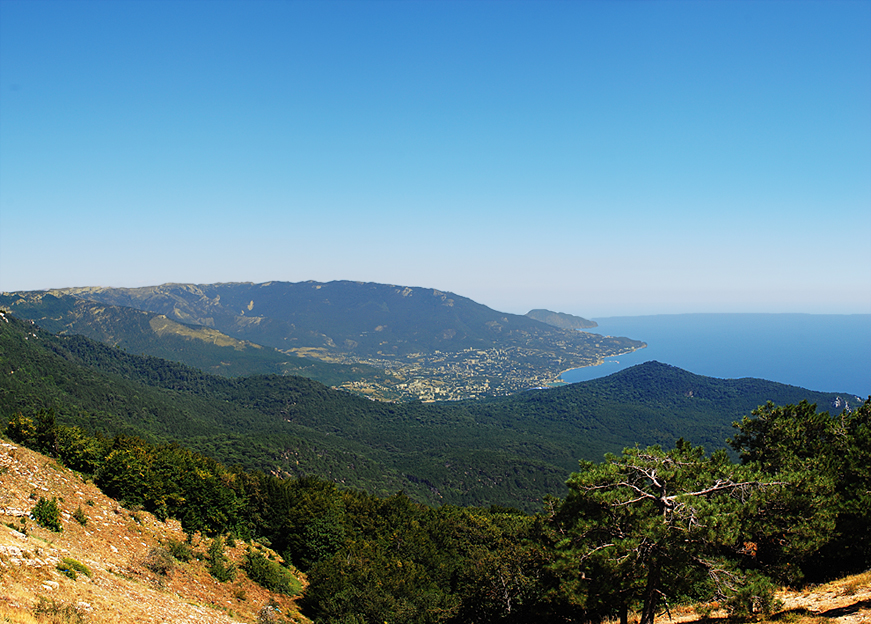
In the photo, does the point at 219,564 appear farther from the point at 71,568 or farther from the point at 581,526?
the point at 581,526

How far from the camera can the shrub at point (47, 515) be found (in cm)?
2147

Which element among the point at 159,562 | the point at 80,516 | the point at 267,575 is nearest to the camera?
the point at 159,562

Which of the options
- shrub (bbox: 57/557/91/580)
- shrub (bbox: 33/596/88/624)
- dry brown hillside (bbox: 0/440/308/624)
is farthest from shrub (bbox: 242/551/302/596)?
shrub (bbox: 33/596/88/624)

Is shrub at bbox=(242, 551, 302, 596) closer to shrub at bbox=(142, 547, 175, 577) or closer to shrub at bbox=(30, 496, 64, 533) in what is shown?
shrub at bbox=(142, 547, 175, 577)

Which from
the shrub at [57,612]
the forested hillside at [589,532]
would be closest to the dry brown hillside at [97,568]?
the shrub at [57,612]

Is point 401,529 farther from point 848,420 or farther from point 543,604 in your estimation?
point 848,420

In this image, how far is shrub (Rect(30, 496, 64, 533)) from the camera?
70.4 feet

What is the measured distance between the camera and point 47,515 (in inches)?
855

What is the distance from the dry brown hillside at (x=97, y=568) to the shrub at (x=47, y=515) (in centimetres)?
45

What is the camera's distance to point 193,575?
26.2 meters

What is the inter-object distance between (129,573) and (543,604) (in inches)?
791

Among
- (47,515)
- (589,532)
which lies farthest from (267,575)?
(589,532)

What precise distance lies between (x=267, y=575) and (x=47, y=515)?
1502cm

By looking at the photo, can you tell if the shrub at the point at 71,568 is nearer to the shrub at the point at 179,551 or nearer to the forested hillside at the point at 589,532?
the forested hillside at the point at 589,532
